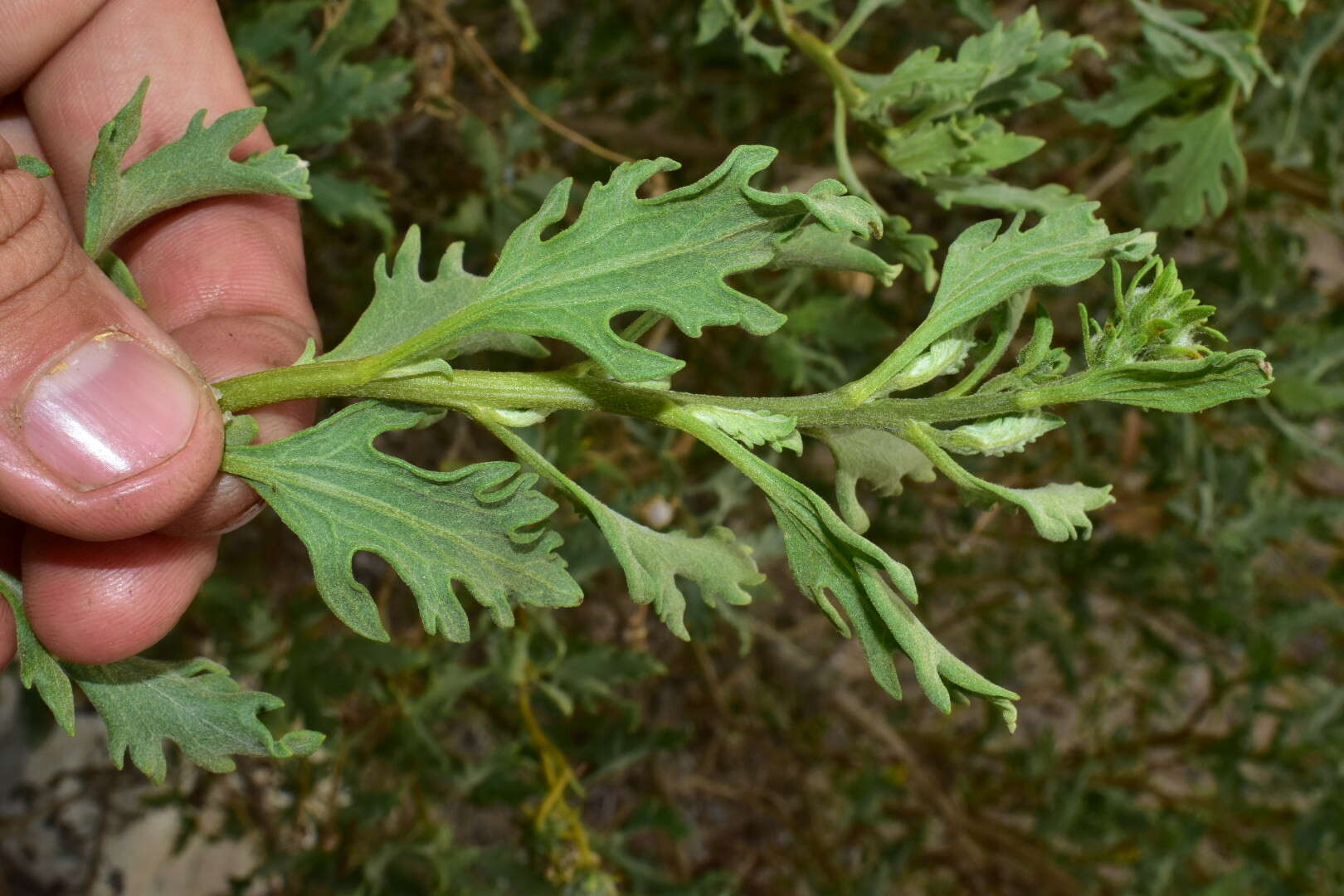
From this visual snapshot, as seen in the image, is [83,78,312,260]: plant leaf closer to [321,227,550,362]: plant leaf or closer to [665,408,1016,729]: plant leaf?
[321,227,550,362]: plant leaf

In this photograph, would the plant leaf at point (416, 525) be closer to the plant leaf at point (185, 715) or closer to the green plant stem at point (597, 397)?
the green plant stem at point (597, 397)

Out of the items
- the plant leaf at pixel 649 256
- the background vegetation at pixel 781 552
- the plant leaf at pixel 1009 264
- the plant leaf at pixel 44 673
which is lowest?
the background vegetation at pixel 781 552

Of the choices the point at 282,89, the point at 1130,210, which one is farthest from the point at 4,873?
the point at 1130,210

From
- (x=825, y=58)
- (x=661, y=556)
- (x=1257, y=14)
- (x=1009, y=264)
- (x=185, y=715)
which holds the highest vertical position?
(x=1009, y=264)

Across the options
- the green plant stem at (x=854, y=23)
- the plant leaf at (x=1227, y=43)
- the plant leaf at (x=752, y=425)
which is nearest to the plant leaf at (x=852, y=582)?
the plant leaf at (x=752, y=425)

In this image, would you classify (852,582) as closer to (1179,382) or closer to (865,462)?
(865,462)

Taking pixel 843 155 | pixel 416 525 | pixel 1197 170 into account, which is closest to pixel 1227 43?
pixel 1197 170
